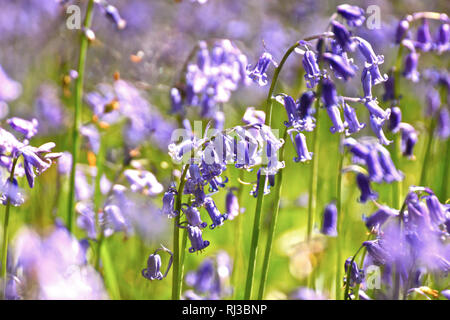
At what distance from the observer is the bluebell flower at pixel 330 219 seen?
279 centimetres

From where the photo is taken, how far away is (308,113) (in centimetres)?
208

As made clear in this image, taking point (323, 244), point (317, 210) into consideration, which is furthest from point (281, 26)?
point (323, 244)

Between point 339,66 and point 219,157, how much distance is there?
544mm

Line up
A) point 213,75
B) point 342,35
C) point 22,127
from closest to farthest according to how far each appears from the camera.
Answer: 1. point 342,35
2. point 22,127
3. point 213,75

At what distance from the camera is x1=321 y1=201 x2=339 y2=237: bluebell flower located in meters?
2.79

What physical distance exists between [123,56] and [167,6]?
1.50 meters

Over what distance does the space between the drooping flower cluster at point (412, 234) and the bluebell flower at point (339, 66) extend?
50cm

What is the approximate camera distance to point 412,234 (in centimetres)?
204

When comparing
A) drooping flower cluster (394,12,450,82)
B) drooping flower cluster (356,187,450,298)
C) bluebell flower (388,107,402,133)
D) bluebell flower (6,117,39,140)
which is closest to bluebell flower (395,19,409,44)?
drooping flower cluster (394,12,450,82)

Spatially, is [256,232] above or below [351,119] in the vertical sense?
below

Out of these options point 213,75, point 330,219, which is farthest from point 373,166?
point 213,75

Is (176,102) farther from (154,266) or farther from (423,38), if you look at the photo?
(423,38)

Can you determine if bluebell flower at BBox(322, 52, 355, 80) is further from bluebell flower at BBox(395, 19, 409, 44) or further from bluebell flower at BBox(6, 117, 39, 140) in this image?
bluebell flower at BBox(6, 117, 39, 140)

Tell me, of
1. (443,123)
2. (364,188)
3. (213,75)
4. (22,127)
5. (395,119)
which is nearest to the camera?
(364,188)
